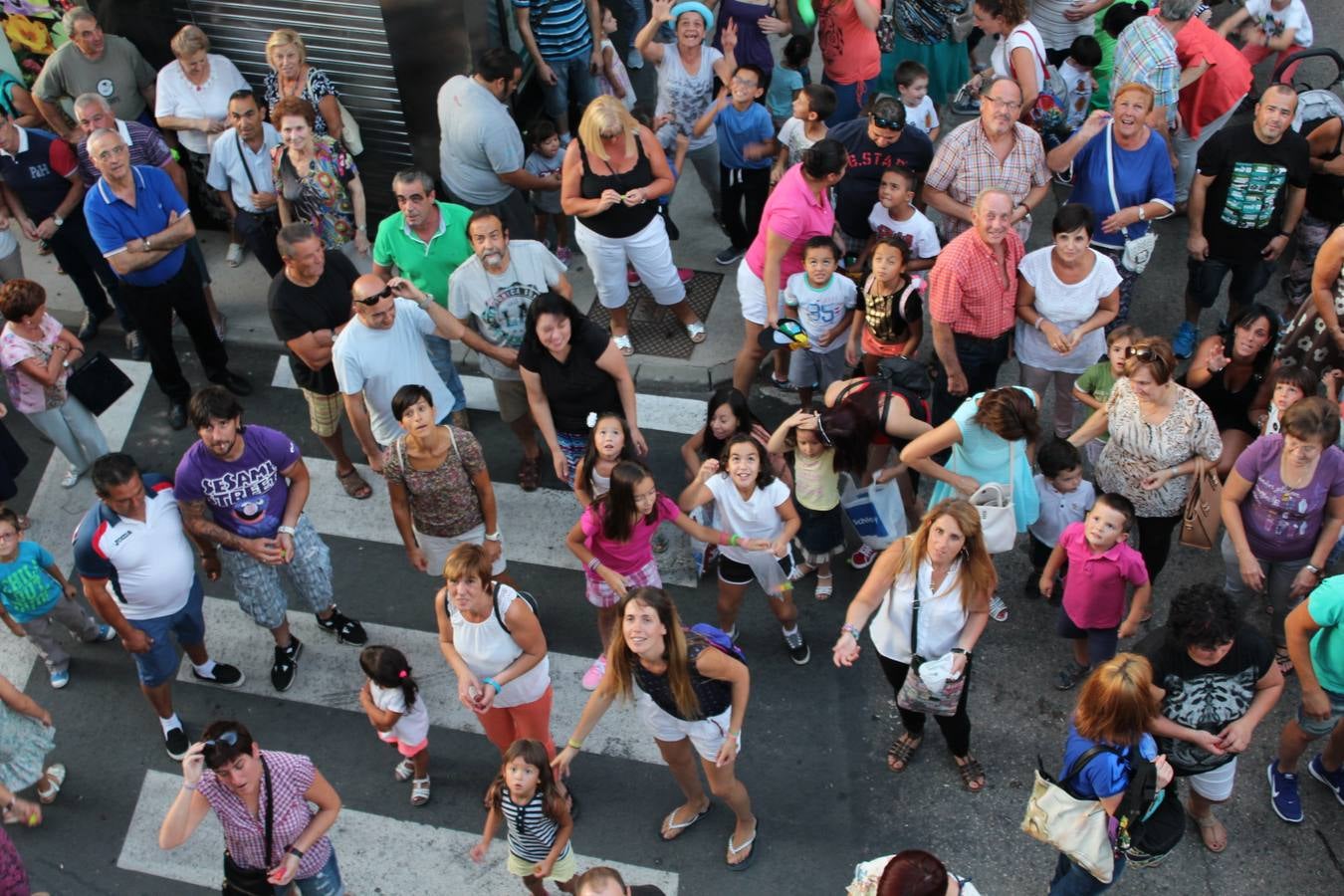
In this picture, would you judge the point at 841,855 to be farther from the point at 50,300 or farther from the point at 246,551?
the point at 50,300

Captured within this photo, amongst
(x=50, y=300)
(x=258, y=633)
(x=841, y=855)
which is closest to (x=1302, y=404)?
(x=841, y=855)

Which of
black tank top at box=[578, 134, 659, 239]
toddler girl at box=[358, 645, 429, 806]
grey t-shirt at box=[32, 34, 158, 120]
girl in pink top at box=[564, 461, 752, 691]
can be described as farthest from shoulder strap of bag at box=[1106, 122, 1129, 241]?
grey t-shirt at box=[32, 34, 158, 120]

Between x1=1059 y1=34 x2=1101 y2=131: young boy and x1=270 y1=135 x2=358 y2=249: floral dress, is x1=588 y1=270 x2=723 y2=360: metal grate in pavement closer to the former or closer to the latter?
x1=270 y1=135 x2=358 y2=249: floral dress

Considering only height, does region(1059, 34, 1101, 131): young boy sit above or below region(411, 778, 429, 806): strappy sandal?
above

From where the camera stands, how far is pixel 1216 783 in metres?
5.96

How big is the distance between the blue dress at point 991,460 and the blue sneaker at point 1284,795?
5.75ft

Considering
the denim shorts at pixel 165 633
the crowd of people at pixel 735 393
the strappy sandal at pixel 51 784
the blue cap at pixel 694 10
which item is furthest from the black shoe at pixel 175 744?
the blue cap at pixel 694 10

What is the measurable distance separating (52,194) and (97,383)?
1865mm

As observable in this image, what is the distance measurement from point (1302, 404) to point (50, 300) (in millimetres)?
9073

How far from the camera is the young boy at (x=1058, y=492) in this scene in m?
6.75

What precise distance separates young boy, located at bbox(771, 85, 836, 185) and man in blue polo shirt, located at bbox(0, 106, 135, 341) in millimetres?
4985

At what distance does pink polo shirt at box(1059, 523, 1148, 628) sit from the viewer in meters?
6.27

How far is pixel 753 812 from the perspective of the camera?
654cm

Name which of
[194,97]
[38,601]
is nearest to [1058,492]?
[38,601]
